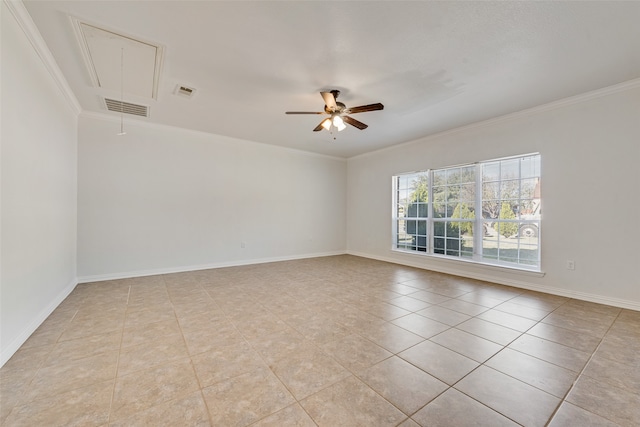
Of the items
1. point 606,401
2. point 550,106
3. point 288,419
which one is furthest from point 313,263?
point 550,106

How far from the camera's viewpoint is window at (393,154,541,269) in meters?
4.11

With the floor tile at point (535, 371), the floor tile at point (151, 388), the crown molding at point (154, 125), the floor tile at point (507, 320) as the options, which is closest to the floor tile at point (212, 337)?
the floor tile at point (151, 388)

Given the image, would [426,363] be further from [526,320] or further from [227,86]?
[227,86]

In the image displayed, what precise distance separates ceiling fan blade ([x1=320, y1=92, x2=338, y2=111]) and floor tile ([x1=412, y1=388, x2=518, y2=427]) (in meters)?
2.99

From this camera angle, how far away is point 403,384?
176cm

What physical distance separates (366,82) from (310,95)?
751 millimetres

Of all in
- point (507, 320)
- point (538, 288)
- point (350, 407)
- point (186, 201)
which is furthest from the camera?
point (186, 201)

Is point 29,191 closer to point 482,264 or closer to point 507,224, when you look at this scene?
point 482,264

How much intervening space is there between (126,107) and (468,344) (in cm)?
530

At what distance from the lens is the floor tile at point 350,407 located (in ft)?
4.72

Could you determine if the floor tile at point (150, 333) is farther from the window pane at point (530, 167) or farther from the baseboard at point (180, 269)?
the window pane at point (530, 167)

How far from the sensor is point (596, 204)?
3406 millimetres

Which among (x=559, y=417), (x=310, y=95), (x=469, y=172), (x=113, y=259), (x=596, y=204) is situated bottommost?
(x=559, y=417)

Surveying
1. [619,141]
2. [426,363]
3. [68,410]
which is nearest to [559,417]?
[426,363]
